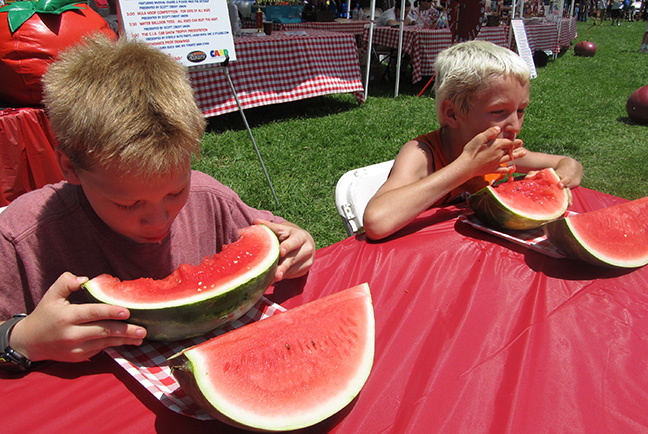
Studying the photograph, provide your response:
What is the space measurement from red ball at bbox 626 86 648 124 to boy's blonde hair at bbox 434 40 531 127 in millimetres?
6998

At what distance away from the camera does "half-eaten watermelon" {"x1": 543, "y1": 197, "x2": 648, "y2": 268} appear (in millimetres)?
1417

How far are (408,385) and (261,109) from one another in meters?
7.63

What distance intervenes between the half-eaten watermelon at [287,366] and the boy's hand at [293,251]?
22 centimetres

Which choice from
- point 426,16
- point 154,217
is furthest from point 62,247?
point 426,16

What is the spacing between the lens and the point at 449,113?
2258 millimetres

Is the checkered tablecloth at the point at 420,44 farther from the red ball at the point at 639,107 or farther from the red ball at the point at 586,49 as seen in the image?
the red ball at the point at 586,49

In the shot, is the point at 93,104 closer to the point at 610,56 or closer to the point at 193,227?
the point at 193,227

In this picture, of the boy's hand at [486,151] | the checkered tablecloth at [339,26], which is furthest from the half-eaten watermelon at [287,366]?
the checkered tablecloth at [339,26]

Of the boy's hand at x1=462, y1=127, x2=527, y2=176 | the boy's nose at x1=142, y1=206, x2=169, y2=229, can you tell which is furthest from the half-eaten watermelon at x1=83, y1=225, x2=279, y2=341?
the boy's hand at x1=462, y1=127, x2=527, y2=176

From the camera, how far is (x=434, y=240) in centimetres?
165

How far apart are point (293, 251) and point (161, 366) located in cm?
53

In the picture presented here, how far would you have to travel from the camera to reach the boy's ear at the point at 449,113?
2215mm

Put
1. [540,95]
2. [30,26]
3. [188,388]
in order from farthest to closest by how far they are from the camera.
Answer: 1. [540,95]
2. [30,26]
3. [188,388]

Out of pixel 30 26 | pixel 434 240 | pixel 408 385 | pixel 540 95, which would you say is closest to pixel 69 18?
pixel 30 26
